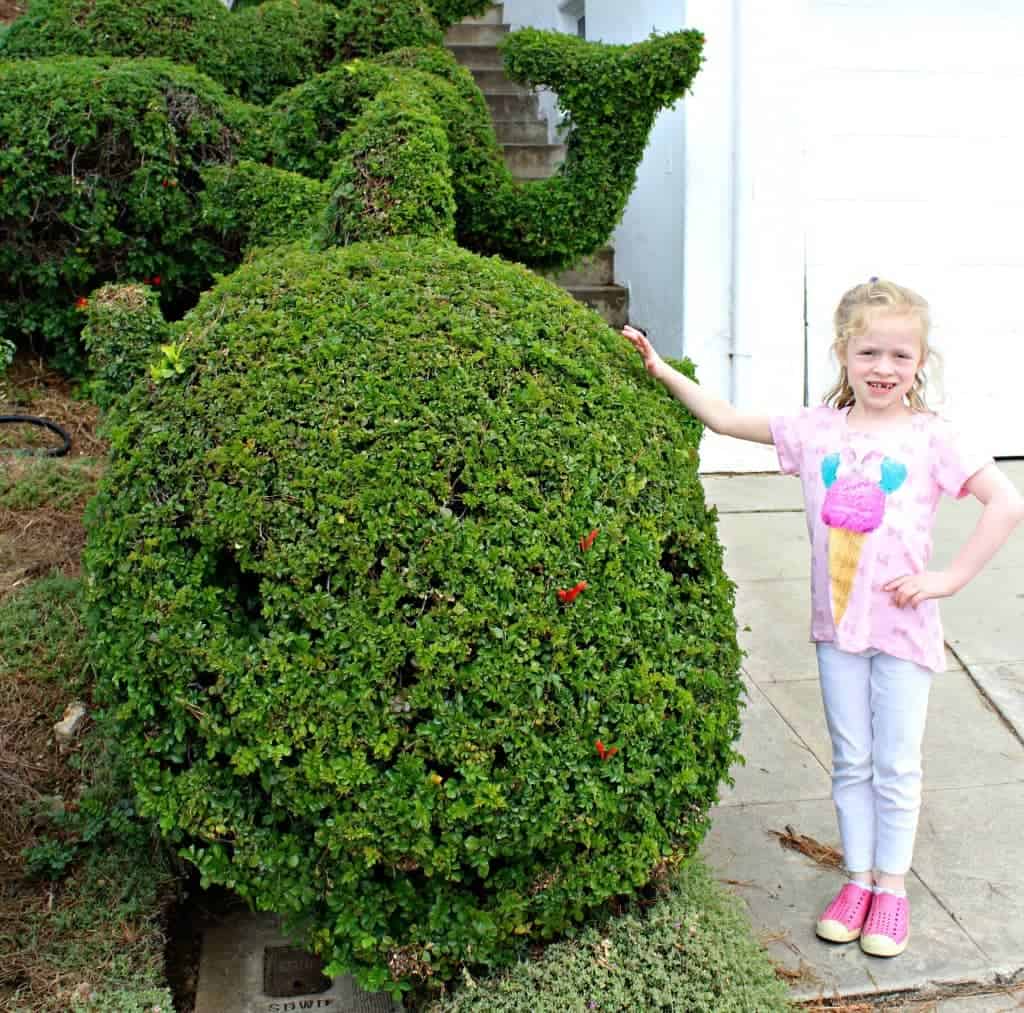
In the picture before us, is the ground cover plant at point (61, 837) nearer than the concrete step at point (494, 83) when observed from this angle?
Yes

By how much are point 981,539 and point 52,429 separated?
415 centimetres

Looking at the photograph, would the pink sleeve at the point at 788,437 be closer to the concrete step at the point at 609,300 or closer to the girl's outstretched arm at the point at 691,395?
the girl's outstretched arm at the point at 691,395

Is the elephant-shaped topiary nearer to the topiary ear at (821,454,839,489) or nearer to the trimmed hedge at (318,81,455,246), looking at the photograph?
the topiary ear at (821,454,839,489)

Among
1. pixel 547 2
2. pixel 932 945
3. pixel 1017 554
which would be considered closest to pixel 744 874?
pixel 932 945

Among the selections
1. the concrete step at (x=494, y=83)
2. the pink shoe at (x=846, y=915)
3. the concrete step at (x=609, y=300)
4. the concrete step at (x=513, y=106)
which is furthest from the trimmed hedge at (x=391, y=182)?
the concrete step at (x=494, y=83)

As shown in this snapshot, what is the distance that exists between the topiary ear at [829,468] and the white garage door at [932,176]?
12.6ft

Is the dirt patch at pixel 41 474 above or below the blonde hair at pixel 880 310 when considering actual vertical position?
below

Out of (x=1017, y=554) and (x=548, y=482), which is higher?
(x=548, y=482)

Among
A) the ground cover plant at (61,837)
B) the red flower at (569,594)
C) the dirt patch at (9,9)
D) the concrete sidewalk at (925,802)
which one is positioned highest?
the dirt patch at (9,9)

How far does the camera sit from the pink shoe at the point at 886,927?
2.87m

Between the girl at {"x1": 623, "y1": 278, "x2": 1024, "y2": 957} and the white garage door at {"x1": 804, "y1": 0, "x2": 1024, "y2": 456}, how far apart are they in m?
3.83

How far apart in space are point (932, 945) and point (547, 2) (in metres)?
8.19

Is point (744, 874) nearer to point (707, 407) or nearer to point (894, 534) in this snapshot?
point (894, 534)

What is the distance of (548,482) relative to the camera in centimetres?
254
